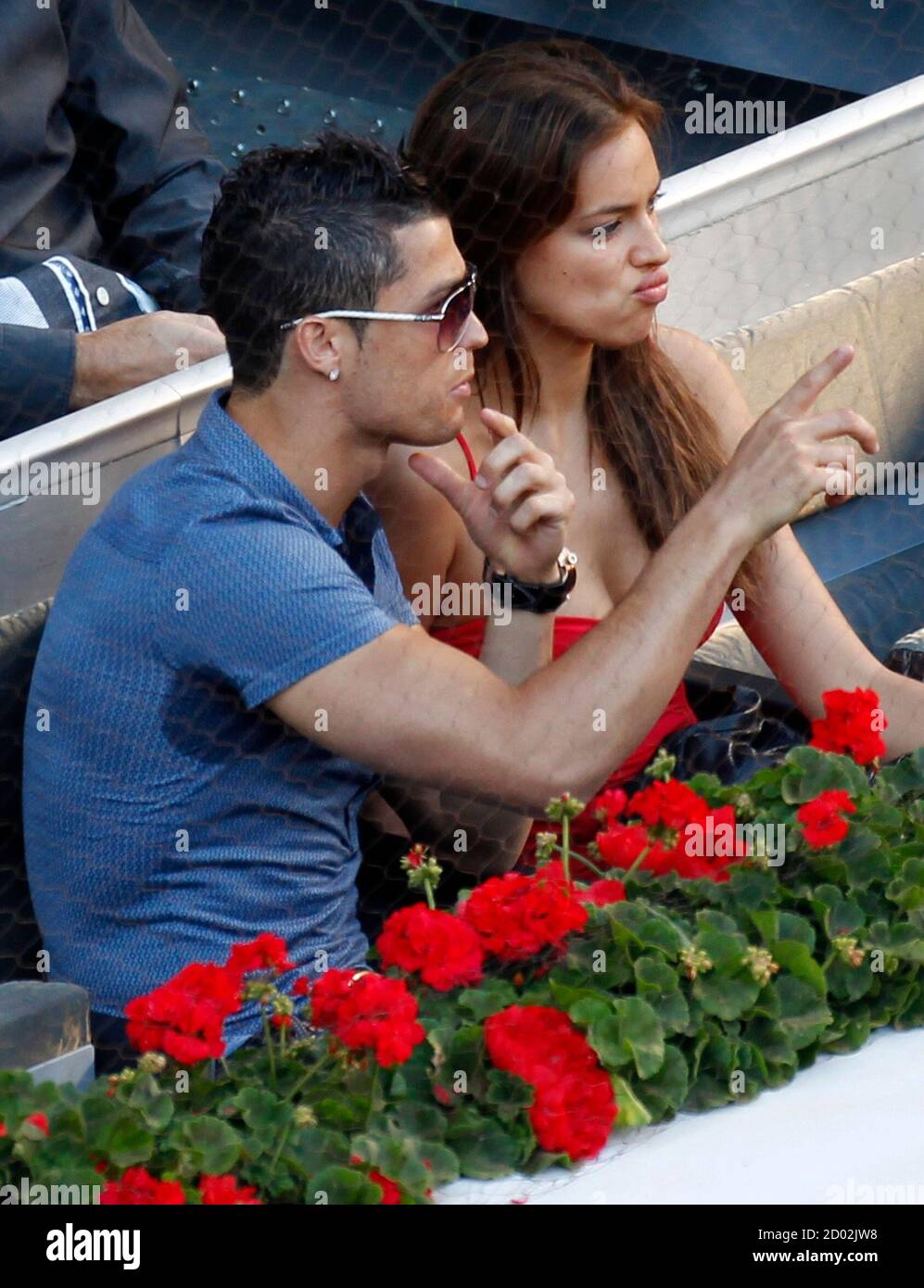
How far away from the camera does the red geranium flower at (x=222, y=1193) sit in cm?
87

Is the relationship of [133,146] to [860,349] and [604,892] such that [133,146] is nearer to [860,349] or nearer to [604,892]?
[860,349]

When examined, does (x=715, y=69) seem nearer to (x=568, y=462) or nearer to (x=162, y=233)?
(x=162, y=233)

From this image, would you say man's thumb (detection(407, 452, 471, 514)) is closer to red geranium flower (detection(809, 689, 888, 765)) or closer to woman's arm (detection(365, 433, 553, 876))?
woman's arm (detection(365, 433, 553, 876))

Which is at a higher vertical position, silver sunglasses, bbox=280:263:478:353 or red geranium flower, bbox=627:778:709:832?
silver sunglasses, bbox=280:263:478:353

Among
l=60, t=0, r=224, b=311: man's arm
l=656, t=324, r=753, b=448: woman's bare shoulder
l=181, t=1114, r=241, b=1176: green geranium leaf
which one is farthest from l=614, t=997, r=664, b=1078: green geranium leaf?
l=60, t=0, r=224, b=311: man's arm

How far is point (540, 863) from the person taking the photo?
110 centimetres

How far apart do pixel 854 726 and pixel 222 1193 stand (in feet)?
1.80

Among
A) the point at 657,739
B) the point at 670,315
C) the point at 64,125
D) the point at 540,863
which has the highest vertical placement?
the point at 64,125

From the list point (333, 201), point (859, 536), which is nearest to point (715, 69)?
point (859, 536)

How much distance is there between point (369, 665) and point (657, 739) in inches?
18.6

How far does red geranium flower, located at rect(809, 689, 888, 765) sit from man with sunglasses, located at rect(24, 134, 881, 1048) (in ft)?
0.35

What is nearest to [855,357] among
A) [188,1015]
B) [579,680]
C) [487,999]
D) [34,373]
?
[34,373]

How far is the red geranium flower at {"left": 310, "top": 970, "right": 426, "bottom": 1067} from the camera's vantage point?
913mm

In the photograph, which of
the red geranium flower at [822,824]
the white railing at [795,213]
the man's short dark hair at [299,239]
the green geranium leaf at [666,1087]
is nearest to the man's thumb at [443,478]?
the man's short dark hair at [299,239]
